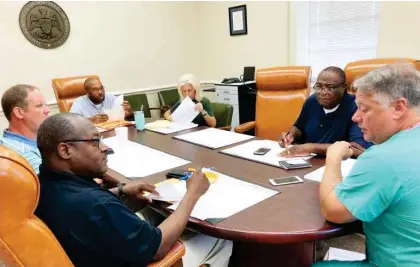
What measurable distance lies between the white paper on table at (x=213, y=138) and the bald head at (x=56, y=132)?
3.07ft

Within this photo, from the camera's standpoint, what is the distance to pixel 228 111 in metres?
2.82

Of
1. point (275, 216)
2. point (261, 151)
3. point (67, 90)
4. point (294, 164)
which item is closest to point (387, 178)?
point (275, 216)

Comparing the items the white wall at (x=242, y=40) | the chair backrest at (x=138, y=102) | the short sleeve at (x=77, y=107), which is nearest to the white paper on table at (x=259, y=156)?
the short sleeve at (x=77, y=107)

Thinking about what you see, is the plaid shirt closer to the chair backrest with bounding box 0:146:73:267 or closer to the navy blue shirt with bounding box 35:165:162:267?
the navy blue shirt with bounding box 35:165:162:267

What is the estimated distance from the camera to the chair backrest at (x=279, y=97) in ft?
8.19

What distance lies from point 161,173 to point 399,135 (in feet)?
3.20

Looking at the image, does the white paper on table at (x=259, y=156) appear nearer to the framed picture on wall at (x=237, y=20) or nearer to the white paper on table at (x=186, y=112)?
the white paper on table at (x=186, y=112)

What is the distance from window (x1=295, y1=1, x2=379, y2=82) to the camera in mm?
3295

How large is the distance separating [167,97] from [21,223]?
12.7 ft

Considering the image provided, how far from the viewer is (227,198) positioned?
117 cm

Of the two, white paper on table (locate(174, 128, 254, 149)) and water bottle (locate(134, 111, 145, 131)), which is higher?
water bottle (locate(134, 111, 145, 131))

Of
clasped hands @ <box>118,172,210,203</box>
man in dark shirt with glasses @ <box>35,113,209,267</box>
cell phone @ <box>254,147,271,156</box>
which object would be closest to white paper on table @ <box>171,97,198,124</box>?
cell phone @ <box>254,147,271,156</box>

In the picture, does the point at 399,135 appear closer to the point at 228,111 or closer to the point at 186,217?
the point at 186,217

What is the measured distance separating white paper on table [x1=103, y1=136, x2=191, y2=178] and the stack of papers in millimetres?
377
